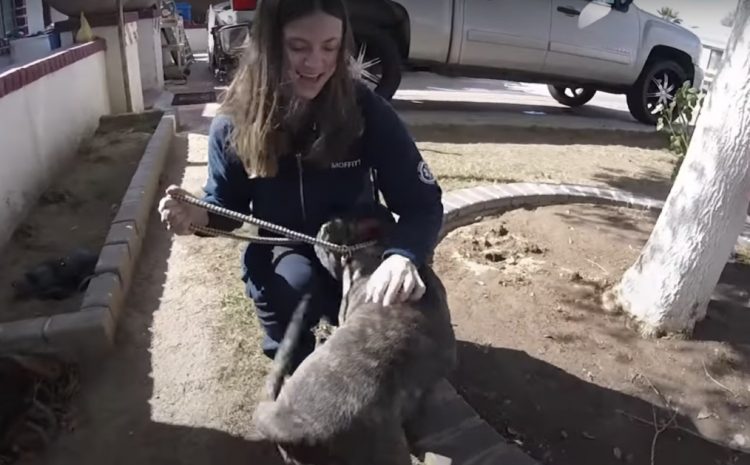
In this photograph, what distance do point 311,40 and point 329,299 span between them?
0.92m

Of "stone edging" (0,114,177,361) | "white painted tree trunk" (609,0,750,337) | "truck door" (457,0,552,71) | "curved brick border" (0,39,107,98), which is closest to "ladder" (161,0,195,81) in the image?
"curved brick border" (0,39,107,98)

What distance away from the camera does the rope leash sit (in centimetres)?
226

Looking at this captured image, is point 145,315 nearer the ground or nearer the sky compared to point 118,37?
nearer the ground

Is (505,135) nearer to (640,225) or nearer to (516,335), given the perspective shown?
(640,225)

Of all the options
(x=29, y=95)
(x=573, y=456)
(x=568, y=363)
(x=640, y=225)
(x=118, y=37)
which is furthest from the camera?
(x=118, y=37)

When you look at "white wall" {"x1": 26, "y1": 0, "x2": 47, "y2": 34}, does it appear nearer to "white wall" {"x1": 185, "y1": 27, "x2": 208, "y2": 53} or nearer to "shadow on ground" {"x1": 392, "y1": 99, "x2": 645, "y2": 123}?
"white wall" {"x1": 185, "y1": 27, "x2": 208, "y2": 53}

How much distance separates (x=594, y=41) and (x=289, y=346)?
8.04m

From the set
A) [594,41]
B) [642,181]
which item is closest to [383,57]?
[594,41]

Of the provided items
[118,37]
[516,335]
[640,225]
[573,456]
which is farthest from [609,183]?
[118,37]

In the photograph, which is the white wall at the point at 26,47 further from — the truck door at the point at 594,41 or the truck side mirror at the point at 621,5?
the truck side mirror at the point at 621,5

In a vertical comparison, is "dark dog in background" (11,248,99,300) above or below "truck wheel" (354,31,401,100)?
below

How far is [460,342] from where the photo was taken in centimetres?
304

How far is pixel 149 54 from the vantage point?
10008 mm

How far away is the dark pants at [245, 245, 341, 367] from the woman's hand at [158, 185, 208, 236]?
1.19 feet
